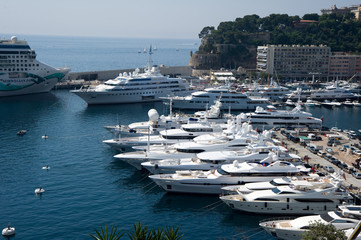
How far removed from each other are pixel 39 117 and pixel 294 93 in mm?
50523

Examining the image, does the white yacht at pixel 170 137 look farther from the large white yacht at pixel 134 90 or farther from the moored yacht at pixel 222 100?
the large white yacht at pixel 134 90

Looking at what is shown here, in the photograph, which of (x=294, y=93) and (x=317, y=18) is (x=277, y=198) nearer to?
(x=294, y=93)

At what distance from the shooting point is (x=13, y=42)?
94.6 meters

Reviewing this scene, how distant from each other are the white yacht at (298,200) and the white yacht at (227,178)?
11.1 ft

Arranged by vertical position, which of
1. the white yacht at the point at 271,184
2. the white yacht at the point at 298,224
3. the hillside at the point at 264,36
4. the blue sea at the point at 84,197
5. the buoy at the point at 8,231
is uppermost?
the hillside at the point at 264,36

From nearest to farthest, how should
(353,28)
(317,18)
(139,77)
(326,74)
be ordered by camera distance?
(139,77), (326,74), (353,28), (317,18)

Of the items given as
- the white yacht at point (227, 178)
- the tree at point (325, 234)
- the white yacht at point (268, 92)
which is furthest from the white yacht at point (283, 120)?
the tree at point (325, 234)

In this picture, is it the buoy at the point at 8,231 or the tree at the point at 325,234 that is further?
the buoy at the point at 8,231

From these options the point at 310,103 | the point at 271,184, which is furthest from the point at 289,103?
the point at 271,184

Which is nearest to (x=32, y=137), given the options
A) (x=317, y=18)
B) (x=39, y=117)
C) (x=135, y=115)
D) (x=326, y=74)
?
(x=39, y=117)

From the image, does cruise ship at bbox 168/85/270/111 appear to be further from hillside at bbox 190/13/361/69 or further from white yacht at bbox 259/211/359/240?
hillside at bbox 190/13/361/69

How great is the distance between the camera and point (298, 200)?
Answer: 3262 centimetres

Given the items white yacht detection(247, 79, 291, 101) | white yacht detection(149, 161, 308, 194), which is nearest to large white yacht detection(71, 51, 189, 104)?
white yacht detection(247, 79, 291, 101)

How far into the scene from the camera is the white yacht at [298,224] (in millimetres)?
28438
